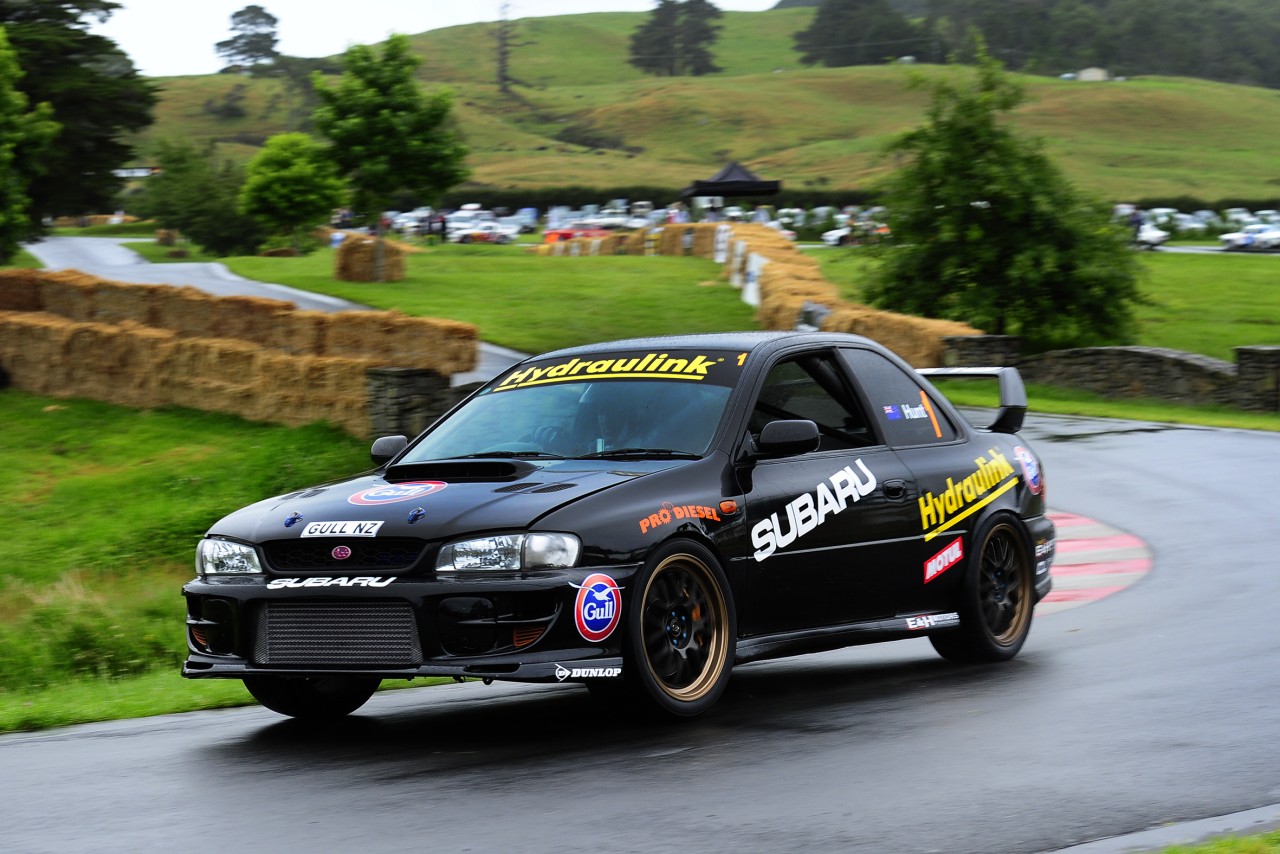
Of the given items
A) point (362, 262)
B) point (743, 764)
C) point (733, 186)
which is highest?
point (733, 186)

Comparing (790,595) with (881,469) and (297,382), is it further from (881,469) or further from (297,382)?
(297,382)

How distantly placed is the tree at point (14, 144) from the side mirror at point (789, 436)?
124 ft

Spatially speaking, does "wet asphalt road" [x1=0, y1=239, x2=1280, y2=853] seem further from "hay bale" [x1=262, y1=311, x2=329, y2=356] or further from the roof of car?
"hay bale" [x1=262, y1=311, x2=329, y2=356]

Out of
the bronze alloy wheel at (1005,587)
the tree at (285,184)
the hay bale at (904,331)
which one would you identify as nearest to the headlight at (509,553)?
the bronze alloy wheel at (1005,587)

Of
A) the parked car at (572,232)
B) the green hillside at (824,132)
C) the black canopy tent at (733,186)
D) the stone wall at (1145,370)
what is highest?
the green hillside at (824,132)

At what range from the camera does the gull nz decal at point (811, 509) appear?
7059 mm

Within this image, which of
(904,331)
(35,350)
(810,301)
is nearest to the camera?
(35,350)

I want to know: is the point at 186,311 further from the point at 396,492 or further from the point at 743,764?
the point at 743,764

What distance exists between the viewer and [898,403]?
8320mm

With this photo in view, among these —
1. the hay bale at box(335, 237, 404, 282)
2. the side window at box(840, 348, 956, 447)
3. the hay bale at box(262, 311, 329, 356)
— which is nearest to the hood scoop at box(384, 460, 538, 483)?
the side window at box(840, 348, 956, 447)

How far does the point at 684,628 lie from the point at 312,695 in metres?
1.72

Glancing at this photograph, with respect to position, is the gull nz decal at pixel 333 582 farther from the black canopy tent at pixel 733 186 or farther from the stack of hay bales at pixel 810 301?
the black canopy tent at pixel 733 186

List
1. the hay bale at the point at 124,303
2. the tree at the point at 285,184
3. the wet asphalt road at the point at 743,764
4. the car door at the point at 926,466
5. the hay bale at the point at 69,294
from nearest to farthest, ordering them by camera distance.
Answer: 1. the wet asphalt road at the point at 743,764
2. the car door at the point at 926,466
3. the hay bale at the point at 124,303
4. the hay bale at the point at 69,294
5. the tree at the point at 285,184

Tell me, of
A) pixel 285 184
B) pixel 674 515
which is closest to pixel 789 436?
pixel 674 515
